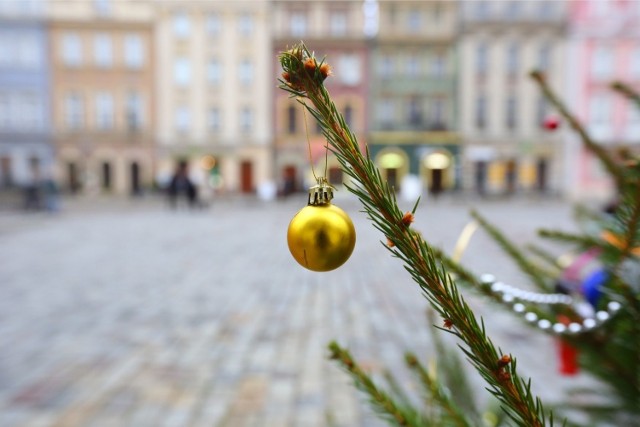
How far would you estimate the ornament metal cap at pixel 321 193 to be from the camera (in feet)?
1.75

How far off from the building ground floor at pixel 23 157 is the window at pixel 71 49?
5000 millimetres

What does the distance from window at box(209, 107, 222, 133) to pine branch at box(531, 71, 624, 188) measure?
104ft

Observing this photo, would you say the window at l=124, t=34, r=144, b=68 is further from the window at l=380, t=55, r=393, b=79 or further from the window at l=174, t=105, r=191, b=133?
the window at l=380, t=55, r=393, b=79

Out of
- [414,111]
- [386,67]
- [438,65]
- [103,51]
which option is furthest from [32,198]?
[438,65]

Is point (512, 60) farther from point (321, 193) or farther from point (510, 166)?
point (321, 193)

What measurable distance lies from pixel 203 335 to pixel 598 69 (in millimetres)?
31578

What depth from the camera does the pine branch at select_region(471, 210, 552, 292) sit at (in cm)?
130

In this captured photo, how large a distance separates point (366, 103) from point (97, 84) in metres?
16.3

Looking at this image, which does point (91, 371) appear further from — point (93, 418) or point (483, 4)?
point (483, 4)

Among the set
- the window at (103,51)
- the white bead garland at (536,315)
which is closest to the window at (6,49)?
the window at (103,51)

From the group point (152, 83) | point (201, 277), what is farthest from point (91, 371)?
point (152, 83)

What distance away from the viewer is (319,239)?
0.51 m

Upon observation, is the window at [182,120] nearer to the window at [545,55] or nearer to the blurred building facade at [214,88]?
the blurred building facade at [214,88]

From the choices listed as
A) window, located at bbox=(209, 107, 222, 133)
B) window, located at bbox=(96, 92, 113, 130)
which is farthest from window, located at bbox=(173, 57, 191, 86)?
window, located at bbox=(96, 92, 113, 130)
